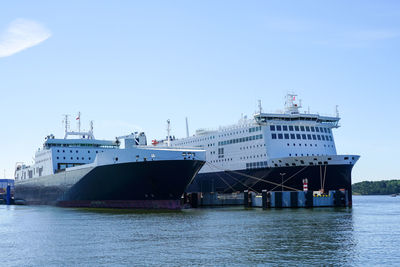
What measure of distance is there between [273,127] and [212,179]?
12.3 metres

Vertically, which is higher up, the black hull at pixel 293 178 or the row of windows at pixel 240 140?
the row of windows at pixel 240 140

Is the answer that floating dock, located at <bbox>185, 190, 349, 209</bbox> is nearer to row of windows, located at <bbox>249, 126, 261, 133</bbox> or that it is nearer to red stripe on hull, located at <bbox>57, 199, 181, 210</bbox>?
row of windows, located at <bbox>249, 126, 261, 133</bbox>

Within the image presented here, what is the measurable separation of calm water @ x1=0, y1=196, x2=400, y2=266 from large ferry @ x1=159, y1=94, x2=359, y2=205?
21.1 metres

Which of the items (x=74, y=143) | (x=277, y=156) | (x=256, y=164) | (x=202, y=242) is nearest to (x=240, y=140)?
(x=256, y=164)

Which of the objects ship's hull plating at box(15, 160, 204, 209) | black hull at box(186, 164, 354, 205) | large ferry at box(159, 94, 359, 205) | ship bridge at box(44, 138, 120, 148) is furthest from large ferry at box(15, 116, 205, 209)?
black hull at box(186, 164, 354, 205)

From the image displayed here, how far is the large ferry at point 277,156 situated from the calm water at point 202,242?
21075mm

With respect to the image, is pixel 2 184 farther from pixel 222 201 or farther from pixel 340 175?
pixel 340 175

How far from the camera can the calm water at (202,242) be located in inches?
839

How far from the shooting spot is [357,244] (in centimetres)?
2539

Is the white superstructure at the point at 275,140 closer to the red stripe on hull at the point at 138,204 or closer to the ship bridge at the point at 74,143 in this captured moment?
the ship bridge at the point at 74,143

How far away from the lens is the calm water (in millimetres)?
21312

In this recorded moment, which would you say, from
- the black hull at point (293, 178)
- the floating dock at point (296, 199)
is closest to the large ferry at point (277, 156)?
the black hull at point (293, 178)

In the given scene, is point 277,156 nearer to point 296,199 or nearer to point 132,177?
point 296,199

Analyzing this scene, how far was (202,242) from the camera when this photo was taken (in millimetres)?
25891
